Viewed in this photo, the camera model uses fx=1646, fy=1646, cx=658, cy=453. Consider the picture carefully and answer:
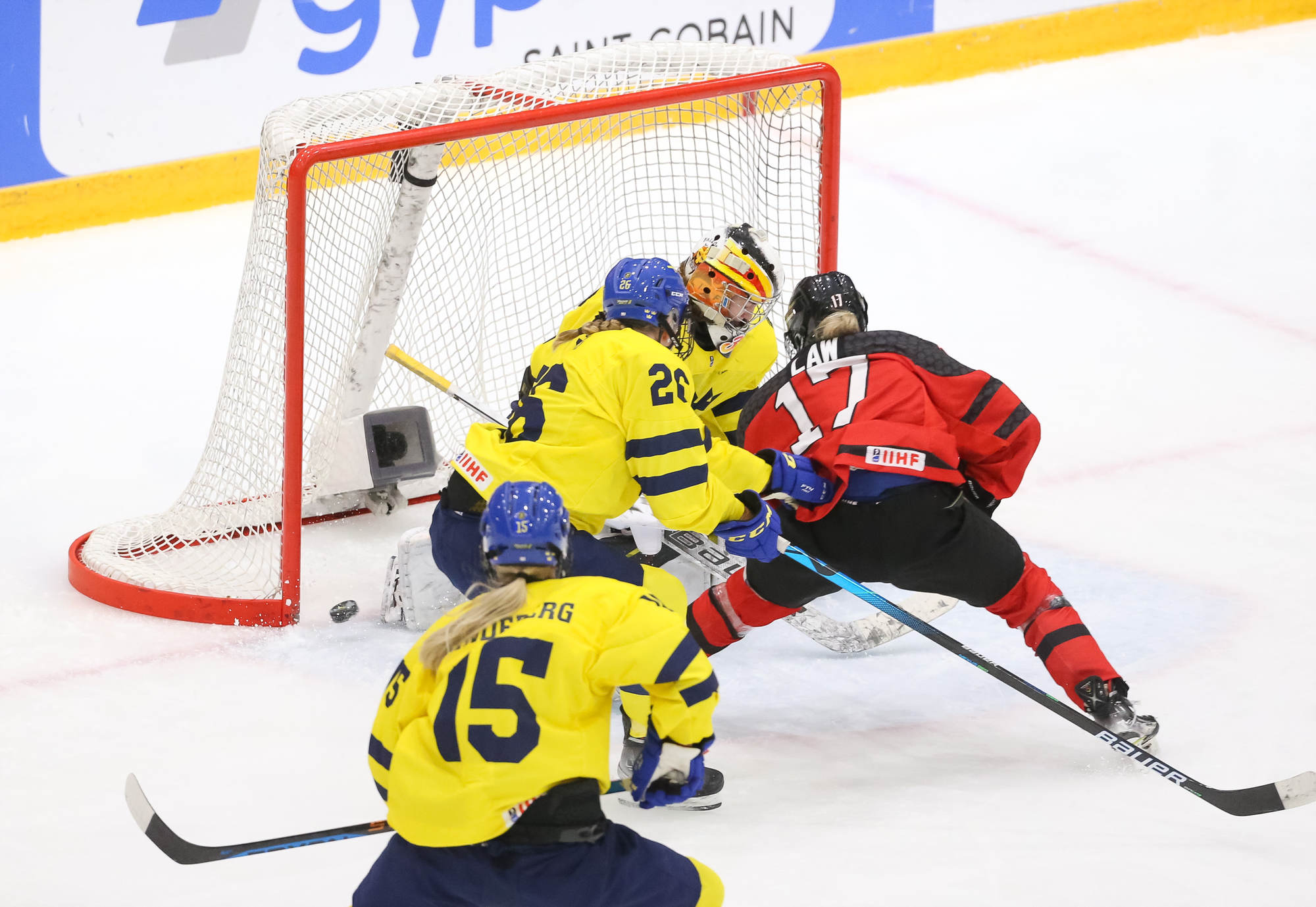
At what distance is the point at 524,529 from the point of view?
2115 millimetres

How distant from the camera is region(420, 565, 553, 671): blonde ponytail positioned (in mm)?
2086

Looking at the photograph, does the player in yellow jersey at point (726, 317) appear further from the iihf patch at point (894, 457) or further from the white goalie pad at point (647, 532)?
the iihf patch at point (894, 457)

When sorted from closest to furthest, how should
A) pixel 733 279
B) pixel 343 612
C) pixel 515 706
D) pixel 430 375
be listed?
pixel 515 706, pixel 733 279, pixel 343 612, pixel 430 375

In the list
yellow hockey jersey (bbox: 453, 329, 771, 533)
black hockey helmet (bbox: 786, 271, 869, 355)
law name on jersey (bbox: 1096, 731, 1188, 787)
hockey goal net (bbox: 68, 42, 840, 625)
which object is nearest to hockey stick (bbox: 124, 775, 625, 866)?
yellow hockey jersey (bbox: 453, 329, 771, 533)

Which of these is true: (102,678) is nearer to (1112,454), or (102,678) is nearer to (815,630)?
(815,630)

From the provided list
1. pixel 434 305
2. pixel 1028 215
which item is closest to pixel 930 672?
pixel 434 305

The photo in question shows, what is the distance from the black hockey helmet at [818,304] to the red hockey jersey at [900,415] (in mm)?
67

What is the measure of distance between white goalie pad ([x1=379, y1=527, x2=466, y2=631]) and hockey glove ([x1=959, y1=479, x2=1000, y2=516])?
115cm

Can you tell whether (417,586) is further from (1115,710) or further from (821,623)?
(1115,710)

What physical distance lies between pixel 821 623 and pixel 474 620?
1.64m

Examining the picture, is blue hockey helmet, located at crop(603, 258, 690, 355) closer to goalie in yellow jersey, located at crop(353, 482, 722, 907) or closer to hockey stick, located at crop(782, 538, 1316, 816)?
hockey stick, located at crop(782, 538, 1316, 816)

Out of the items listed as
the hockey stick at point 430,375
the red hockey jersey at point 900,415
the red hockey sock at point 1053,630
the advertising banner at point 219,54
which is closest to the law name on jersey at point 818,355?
the red hockey jersey at point 900,415

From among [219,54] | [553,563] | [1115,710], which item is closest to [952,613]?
[1115,710]

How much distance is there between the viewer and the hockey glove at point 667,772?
2.26 m
